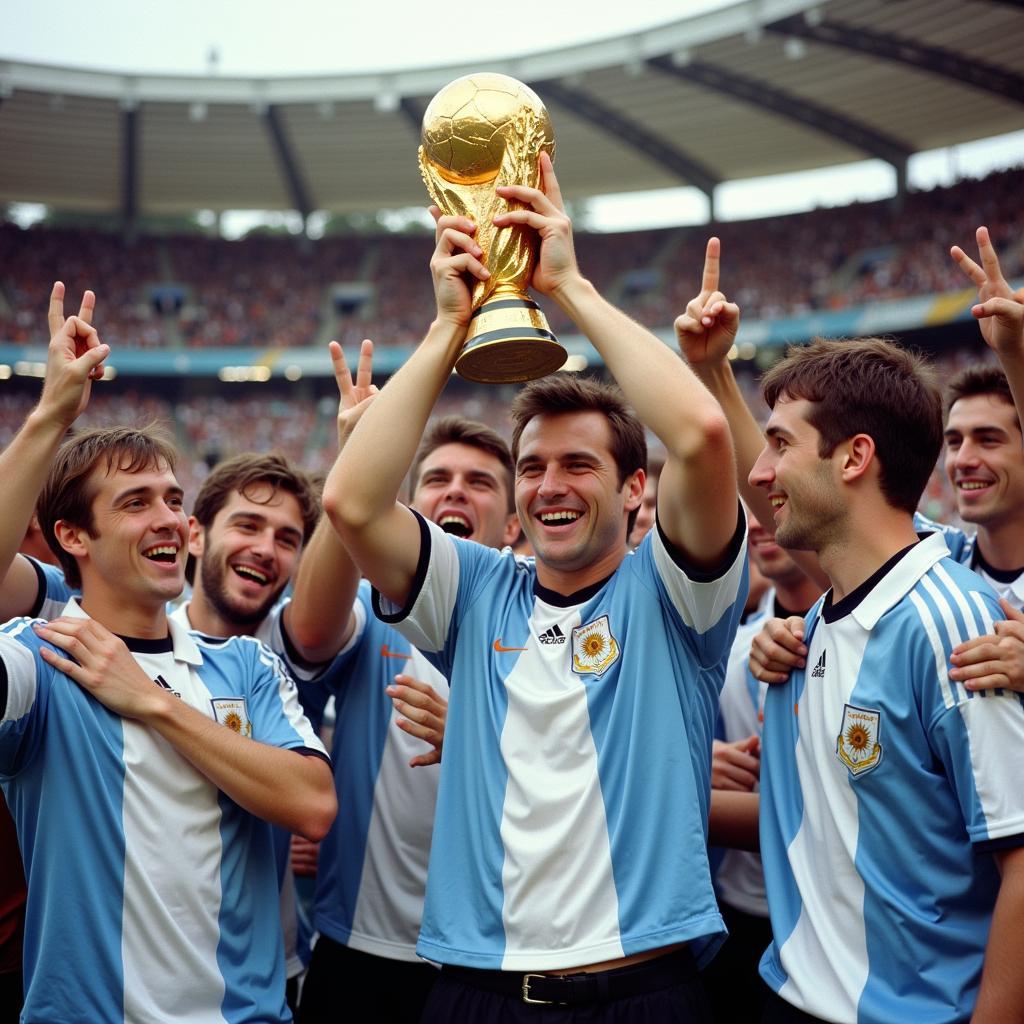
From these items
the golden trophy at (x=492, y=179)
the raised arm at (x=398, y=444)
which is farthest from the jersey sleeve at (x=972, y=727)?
the raised arm at (x=398, y=444)

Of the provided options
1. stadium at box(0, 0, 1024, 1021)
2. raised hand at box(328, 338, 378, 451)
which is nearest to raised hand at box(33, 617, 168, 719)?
raised hand at box(328, 338, 378, 451)

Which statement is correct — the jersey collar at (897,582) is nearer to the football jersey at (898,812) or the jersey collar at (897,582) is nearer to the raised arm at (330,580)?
the football jersey at (898,812)

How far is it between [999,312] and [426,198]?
1053 inches

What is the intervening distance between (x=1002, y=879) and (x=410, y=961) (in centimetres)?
176

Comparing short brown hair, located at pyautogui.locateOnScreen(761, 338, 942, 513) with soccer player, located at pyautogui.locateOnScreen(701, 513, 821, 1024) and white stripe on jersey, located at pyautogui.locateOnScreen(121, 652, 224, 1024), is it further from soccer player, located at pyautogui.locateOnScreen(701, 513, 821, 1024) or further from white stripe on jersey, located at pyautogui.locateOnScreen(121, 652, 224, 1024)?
white stripe on jersey, located at pyautogui.locateOnScreen(121, 652, 224, 1024)

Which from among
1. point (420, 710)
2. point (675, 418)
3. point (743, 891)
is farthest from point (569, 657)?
point (743, 891)

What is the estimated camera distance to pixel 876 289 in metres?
25.5

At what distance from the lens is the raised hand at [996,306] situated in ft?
9.01

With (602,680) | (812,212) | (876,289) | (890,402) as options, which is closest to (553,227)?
(890,402)

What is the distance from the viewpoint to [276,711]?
291 centimetres

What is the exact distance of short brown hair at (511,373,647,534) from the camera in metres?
2.71

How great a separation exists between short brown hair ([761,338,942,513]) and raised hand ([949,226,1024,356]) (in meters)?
0.33

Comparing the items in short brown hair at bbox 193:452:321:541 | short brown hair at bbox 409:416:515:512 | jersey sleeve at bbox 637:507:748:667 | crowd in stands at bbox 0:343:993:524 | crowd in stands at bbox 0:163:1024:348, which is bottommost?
jersey sleeve at bbox 637:507:748:667

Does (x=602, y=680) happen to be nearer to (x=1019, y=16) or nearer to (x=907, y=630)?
(x=907, y=630)
